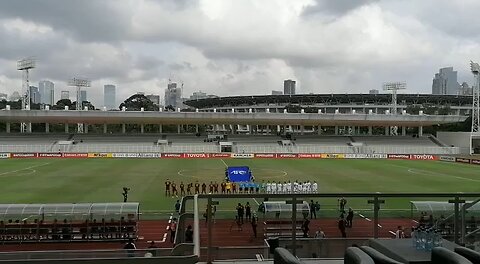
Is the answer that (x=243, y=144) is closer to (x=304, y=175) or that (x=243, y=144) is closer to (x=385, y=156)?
(x=385, y=156)

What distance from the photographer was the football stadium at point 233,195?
5.67 meters

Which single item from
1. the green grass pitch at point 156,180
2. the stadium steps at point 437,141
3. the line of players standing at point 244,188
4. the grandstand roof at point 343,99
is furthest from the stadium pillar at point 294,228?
the grandstand roof at point 343,99

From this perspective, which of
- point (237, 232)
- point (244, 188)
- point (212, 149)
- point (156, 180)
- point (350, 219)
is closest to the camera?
point (237, 232)

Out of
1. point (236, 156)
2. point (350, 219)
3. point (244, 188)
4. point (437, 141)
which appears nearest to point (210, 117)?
point (236, 156)

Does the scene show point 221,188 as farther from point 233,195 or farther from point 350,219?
point 233,195

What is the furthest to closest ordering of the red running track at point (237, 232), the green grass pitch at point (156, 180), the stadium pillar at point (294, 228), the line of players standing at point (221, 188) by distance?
the line of players standing at point (221, 188) → the green grass pitch at point (156, 180) → the red running track at point (237, 232) → the stadium pillar at point (294, 228)

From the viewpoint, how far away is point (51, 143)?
7400cm

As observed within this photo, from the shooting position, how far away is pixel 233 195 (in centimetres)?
561

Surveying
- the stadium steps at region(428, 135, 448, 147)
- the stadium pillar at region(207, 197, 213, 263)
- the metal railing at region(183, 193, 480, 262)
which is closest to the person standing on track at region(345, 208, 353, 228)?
the metal railing at region(183, 193, 480, 262)

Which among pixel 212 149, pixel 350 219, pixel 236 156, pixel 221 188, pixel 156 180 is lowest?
pixel 236 156

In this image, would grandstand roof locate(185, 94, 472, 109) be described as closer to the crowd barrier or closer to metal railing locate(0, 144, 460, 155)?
metal railing locate(0, 144, 460, 155)

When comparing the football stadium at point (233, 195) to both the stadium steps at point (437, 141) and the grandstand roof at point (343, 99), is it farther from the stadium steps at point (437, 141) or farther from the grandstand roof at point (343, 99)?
the grandstand roof at point (343, 99)

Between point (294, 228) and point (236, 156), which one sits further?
point (236, 156)

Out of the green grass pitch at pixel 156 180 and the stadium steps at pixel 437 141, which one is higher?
the stadium steps at pixel 437 141
